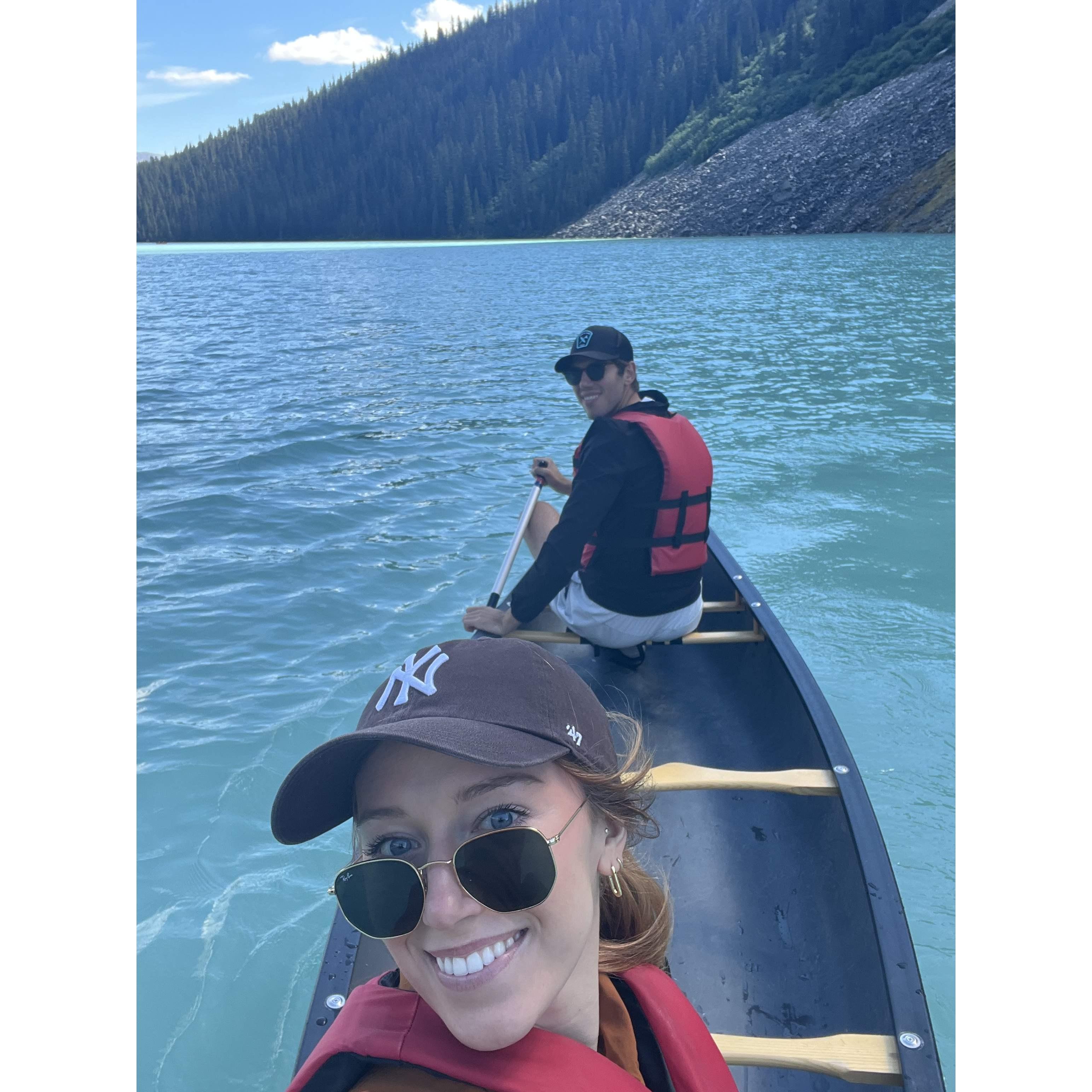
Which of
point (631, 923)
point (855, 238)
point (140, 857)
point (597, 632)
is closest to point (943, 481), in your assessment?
point (597, 632)

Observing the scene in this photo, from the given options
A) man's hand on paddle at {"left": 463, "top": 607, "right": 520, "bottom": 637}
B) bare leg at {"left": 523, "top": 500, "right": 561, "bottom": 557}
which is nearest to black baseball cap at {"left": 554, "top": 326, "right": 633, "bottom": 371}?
man's hand on paddle at {"left": 463, "top": 607, "right": 520, "bottom": 637}

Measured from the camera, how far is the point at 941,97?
217 ft

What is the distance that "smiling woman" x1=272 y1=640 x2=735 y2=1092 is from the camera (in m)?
1.28

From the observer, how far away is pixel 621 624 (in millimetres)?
4871

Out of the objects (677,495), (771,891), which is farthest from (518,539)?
(771,891)

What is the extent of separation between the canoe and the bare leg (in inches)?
66.0

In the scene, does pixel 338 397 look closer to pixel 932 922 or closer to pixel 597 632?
pixel 597 632

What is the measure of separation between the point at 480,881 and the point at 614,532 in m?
3.40

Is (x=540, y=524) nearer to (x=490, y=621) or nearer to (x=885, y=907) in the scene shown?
(x=490, y=621)

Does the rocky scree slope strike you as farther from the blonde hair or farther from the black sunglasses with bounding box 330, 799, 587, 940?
the black sunglasses with bounding box 330, 799, 587, 940

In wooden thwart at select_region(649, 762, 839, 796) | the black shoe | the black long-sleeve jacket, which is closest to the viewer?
wooden thwart at select_region(649, 762, 839, 796)

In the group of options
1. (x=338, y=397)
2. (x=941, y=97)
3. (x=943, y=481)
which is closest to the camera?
(x=943, y=481)

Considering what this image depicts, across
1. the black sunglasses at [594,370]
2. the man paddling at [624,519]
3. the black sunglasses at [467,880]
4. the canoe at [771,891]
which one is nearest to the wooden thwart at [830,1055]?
the canoe at [771,891]

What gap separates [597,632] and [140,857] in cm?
297
